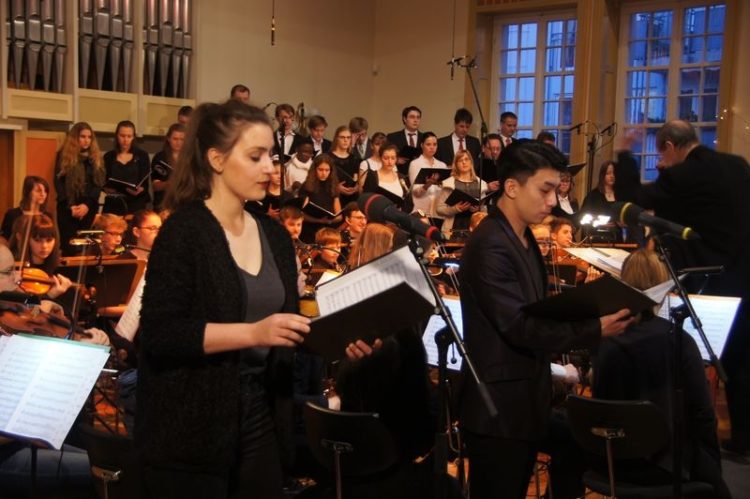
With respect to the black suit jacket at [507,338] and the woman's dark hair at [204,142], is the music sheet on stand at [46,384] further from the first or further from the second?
the black suit jacket at [507,338]

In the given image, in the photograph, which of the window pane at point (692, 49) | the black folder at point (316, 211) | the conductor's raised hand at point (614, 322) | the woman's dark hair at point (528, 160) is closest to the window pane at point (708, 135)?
the window pane at point (692, 49)

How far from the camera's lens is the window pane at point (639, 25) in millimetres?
11109

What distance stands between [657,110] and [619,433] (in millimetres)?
8842

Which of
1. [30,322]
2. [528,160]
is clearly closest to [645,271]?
[528,160]

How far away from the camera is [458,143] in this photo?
10.1 m

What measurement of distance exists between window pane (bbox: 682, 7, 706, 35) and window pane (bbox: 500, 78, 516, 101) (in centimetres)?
230

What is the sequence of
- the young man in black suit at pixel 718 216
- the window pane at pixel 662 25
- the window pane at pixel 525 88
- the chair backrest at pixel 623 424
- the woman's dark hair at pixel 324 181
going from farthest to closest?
the window pane at pixel 525 88 < the window pane at pixel 662 25 < the woman's dark hair at pixel 324 181 < the young man in black suit at pixel 718 216 < the chair backrest at pixel 623 424

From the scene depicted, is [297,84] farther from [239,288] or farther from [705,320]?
[239,288]

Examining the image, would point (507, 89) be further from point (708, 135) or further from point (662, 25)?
point (708, 135)

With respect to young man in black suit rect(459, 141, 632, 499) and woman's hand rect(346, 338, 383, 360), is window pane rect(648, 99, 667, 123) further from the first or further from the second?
woman's hand rect(346, 338, 383, 360)

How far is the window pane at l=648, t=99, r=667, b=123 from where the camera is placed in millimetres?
11070

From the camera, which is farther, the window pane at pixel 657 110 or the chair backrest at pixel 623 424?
the window pane at pixel 657 110

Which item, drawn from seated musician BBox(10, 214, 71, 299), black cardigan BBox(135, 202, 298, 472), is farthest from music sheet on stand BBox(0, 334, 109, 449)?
seated musician BBox(10, 214, 71, 299)

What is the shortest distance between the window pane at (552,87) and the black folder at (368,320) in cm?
1017
